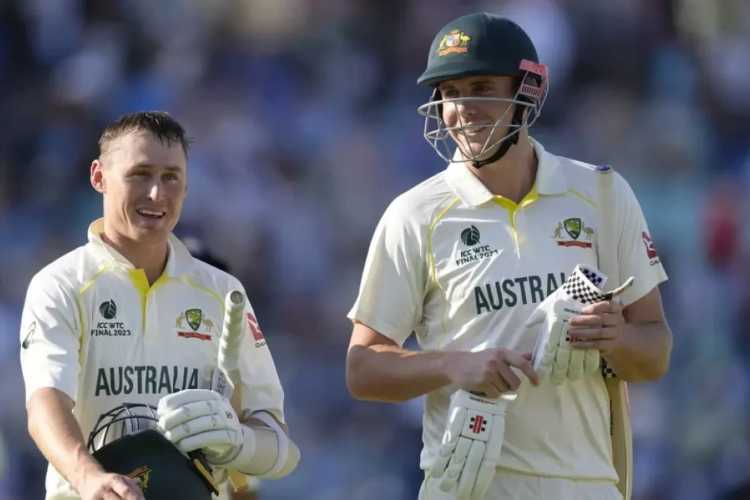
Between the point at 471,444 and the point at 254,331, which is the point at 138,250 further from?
the point at 471,444

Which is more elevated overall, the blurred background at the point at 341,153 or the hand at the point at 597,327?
the blurred background at the point at 341,153

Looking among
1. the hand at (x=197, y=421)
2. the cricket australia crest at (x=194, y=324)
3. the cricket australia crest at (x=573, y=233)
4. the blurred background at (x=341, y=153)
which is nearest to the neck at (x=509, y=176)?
the cricket australia crest at (x=573, y=233)

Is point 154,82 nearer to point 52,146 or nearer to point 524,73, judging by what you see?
point 52,146

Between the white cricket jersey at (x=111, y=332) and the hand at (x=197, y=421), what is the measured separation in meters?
0.19

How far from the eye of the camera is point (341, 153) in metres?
8.48

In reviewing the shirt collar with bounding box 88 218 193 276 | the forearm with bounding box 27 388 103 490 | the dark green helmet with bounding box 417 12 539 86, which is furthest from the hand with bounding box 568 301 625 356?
the forearm with bounding box 27 388 103 490

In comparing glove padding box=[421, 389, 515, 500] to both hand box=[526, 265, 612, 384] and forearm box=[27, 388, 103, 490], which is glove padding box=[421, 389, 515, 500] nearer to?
hand box=[526, 265, 612, 384]

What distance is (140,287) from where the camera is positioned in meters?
4.06

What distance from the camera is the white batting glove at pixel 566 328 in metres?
3.86

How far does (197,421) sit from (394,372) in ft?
1.95

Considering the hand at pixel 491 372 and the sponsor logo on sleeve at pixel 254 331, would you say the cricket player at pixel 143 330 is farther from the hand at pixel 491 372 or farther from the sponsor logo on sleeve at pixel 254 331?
the hand at pixel 491 372

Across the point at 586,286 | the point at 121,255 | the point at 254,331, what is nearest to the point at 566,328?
the point at 586,286

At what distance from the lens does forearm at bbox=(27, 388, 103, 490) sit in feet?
11.9

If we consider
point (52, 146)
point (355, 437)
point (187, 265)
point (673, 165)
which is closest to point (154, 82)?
point (52, 146)
